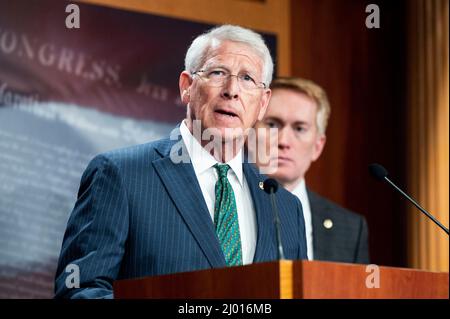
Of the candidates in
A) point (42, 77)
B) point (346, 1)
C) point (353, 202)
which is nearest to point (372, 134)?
point (353, 202)

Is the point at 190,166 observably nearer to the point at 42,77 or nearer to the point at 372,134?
the point at 42,77

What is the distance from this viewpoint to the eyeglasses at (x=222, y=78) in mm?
2631

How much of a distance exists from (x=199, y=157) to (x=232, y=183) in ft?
0.42

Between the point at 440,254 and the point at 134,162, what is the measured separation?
3032 millimetres

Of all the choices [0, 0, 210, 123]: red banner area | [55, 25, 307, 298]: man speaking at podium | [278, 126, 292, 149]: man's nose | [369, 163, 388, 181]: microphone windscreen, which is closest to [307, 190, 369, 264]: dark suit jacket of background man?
[278, 126, 292, 149]: man's nose

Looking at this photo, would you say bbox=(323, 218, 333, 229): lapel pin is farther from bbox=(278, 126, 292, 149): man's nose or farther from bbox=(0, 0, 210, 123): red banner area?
bbox=(0, 0, 210, 123): red banner area

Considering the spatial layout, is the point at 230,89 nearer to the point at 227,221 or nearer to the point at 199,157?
the point at 199,157

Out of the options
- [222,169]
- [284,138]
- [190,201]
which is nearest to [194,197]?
[190,201]

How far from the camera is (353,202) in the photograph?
5.55m

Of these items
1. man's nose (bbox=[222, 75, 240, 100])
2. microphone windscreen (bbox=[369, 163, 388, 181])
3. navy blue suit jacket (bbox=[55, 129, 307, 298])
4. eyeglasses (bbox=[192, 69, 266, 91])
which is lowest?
navy blue suit jacket (bbox=[55, 129, 307, 298])

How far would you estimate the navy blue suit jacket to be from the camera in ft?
7.56

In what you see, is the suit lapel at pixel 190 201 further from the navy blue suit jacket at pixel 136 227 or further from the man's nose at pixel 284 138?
the man's nose at pixel 284 138

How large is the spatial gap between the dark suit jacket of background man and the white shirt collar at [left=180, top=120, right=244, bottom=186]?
195 centimetres
